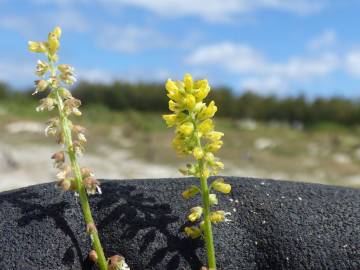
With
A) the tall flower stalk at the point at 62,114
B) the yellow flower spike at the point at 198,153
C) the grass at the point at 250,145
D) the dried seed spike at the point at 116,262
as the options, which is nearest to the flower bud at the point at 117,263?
the dried seed spike at the point at 116,262

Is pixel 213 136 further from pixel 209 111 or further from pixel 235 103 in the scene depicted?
pixel 235 103

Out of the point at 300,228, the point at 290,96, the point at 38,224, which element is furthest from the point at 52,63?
the point at 290,96

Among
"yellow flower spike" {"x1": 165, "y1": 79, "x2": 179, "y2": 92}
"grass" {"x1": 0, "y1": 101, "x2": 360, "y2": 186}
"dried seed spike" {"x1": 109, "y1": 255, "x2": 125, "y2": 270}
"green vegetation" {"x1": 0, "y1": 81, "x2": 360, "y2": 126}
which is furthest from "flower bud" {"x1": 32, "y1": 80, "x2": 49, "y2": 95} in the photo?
"green vegetation" {"x1": 0, "y1": 81, "x2": 360, "y2": 126}

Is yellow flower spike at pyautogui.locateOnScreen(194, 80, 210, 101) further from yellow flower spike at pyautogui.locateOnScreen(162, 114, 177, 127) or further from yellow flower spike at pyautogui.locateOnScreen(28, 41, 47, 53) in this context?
yellow flower spike at pyautogui.locateOnScreen(28, 41, 47, 53)

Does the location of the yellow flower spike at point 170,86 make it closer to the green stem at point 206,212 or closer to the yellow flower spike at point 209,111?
the yellow flower spike at point 209,111

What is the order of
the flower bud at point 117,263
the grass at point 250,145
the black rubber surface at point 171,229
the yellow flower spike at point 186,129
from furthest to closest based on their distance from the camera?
the grass at point 250,145, the black rubber surface at point 171,229, the flower bud at point 117,263, the yellow flower spike at point 186,129
